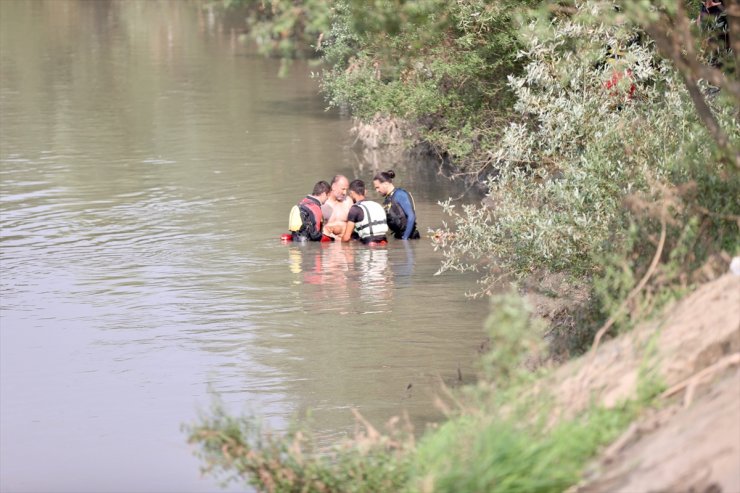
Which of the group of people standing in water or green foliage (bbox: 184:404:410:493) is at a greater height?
green foliage (bbox: 184:404:410:493)

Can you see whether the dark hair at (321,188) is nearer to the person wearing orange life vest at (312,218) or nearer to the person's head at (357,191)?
the person wearing orange life vest at (312,218)

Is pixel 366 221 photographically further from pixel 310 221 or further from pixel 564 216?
pixel 564 216

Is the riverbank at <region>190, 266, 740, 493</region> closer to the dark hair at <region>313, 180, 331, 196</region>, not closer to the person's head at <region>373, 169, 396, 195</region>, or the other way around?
the dark hair at <region>313, 180, 331, 196</region>

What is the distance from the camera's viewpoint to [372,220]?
18.9 meters

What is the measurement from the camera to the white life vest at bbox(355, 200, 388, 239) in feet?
62.0

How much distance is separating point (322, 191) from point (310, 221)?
1.53 feet

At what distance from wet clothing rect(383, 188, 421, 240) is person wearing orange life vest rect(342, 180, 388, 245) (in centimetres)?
16

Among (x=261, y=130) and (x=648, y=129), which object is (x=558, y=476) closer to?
(x=648, y=129)

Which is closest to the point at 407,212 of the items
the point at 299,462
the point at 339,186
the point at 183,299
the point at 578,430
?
the point at 339,186

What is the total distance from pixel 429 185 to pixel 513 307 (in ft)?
55.9

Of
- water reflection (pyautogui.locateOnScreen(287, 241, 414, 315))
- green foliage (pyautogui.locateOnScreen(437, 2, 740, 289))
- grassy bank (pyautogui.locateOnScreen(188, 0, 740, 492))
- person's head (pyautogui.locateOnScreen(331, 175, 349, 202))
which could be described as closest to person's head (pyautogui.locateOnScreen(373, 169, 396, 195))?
person's head (pyautogui.locateOnScreen(331, 175, 349, 202))

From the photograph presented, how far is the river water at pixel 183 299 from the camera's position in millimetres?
11352

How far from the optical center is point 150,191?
23.5 metres

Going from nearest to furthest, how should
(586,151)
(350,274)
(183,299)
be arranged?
(586,151), (183,299), (350,274)
